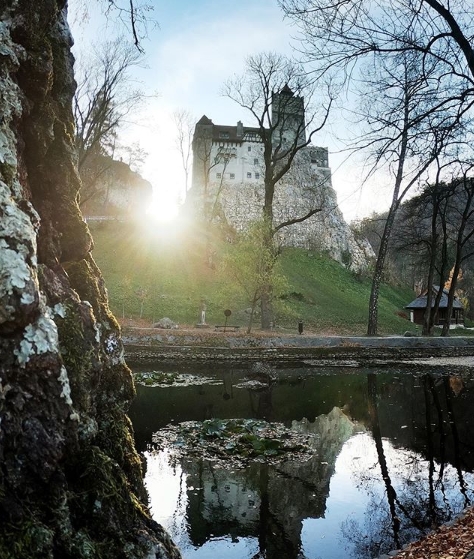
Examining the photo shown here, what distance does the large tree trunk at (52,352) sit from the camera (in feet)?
8.91

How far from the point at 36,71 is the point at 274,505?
6047 millimetres

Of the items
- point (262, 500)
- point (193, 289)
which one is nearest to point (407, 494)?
point (262, 500)

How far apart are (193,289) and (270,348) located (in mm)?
16537

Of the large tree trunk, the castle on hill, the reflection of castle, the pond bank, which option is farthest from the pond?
the castle on hill

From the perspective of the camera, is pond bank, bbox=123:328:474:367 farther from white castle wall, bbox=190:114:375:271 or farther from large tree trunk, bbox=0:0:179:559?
white castle wall, bbox=190:114:375:271

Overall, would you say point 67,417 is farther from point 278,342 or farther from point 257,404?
point 278,342

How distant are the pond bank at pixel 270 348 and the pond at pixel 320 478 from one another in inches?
247

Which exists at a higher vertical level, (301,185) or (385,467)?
(301,185)

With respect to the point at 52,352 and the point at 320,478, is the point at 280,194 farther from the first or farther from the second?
the point at 52,352

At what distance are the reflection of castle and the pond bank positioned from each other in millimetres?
12225

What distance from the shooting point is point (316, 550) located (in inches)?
233

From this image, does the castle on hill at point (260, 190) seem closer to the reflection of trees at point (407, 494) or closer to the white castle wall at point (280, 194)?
the white castle wall at point (280, 194)

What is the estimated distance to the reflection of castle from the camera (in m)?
6.21

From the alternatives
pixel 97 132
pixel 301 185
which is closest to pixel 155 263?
pixel 97 132
